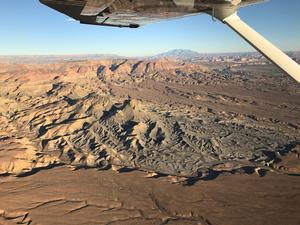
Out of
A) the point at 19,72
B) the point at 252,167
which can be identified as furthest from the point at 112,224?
the point at 19,72

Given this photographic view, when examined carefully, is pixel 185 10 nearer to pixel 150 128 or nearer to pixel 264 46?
pixel 264 46

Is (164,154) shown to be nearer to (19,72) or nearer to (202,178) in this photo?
(202,178)

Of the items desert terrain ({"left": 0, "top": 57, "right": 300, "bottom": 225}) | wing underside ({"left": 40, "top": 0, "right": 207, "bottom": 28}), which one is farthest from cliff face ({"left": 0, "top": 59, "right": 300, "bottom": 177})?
wing underside ({"left": 40, "top": 0, "right": 207, "bottom": 28})

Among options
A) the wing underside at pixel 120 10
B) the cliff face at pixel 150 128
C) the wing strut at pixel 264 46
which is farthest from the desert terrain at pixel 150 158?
the wing underside at pixel 120 10

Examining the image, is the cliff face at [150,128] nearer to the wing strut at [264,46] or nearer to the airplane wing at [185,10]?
the airplane wing at [185,10]

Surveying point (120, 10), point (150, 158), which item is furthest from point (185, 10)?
point (150, 158)

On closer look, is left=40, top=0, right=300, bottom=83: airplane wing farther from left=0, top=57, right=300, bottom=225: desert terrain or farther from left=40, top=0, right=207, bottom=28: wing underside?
left=0, top=57, right=300, bottom=225: desert terrain
